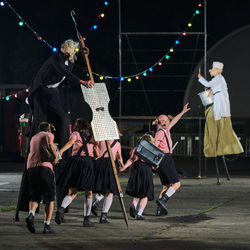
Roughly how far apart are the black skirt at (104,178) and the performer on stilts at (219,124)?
27.4ft

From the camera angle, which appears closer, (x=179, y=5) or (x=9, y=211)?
(x=9, y=211)

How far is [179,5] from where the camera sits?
200ft

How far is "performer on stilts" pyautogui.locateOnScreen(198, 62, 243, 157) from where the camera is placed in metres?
20.8

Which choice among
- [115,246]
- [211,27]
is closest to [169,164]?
[115,246]

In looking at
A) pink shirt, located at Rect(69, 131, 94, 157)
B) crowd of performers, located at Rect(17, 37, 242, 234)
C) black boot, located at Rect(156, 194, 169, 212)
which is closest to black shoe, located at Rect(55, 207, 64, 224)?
crowd of performers, located at Rect(17, 37, 242, 234)

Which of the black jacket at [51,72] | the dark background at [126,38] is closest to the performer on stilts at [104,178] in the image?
the black jacket at [51,72]

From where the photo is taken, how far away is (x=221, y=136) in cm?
2097

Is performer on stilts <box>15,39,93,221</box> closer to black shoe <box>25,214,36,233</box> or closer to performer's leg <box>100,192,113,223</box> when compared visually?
performer's leg <box>100,192,113,223</box>

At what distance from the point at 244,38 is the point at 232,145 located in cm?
2367

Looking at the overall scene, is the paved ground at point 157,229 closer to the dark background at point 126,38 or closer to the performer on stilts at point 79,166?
the performer on stilts at point 79,166

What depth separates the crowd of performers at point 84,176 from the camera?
1133 centimetres

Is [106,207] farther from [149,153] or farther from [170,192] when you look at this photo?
[170,192]

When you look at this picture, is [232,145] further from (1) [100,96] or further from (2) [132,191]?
(1) [100,96]

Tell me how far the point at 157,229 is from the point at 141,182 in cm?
168
